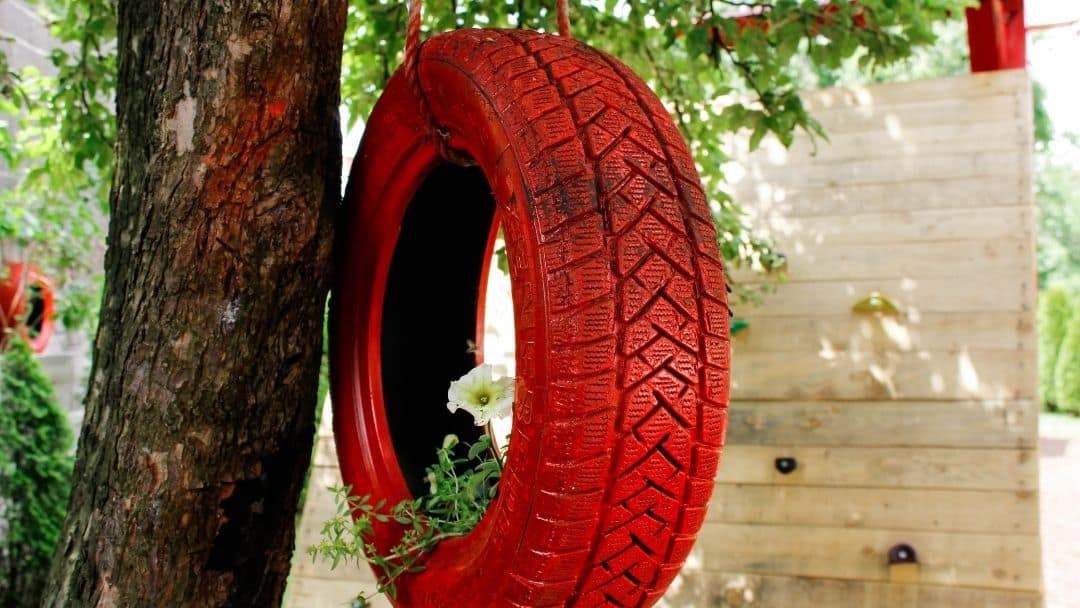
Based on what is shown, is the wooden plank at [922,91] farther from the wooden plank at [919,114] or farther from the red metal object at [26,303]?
the red metal object at [26,303]

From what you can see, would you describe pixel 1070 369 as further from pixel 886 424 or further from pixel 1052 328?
pixel 886 424

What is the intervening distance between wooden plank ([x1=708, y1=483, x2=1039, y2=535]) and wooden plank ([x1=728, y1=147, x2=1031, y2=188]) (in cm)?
101

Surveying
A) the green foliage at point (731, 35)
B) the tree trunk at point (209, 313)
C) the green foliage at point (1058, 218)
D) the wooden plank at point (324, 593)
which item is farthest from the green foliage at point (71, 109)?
the green foliage at point (1058, 218)

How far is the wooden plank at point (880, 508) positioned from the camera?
108 inches

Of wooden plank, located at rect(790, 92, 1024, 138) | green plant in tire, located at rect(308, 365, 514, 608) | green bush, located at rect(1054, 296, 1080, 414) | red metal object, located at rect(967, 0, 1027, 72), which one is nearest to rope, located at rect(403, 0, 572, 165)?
green plant in tire, located at rect(308, 365, 514, 608)

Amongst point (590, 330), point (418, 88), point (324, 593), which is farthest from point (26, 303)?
point (590, 330)

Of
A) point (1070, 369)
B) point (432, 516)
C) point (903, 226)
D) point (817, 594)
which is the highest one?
point (1070, 369)

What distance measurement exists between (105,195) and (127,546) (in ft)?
5.84

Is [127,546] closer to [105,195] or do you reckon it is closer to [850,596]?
[105,195]

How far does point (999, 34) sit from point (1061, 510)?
5.21 metres

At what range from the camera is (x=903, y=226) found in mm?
3070

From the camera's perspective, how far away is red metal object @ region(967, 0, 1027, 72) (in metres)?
3.46

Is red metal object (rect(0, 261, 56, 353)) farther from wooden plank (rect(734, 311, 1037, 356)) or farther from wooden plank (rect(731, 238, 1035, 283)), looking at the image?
wooden plank (rect(731, 238, 1035, 283))

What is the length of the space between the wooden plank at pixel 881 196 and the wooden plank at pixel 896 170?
1cm
